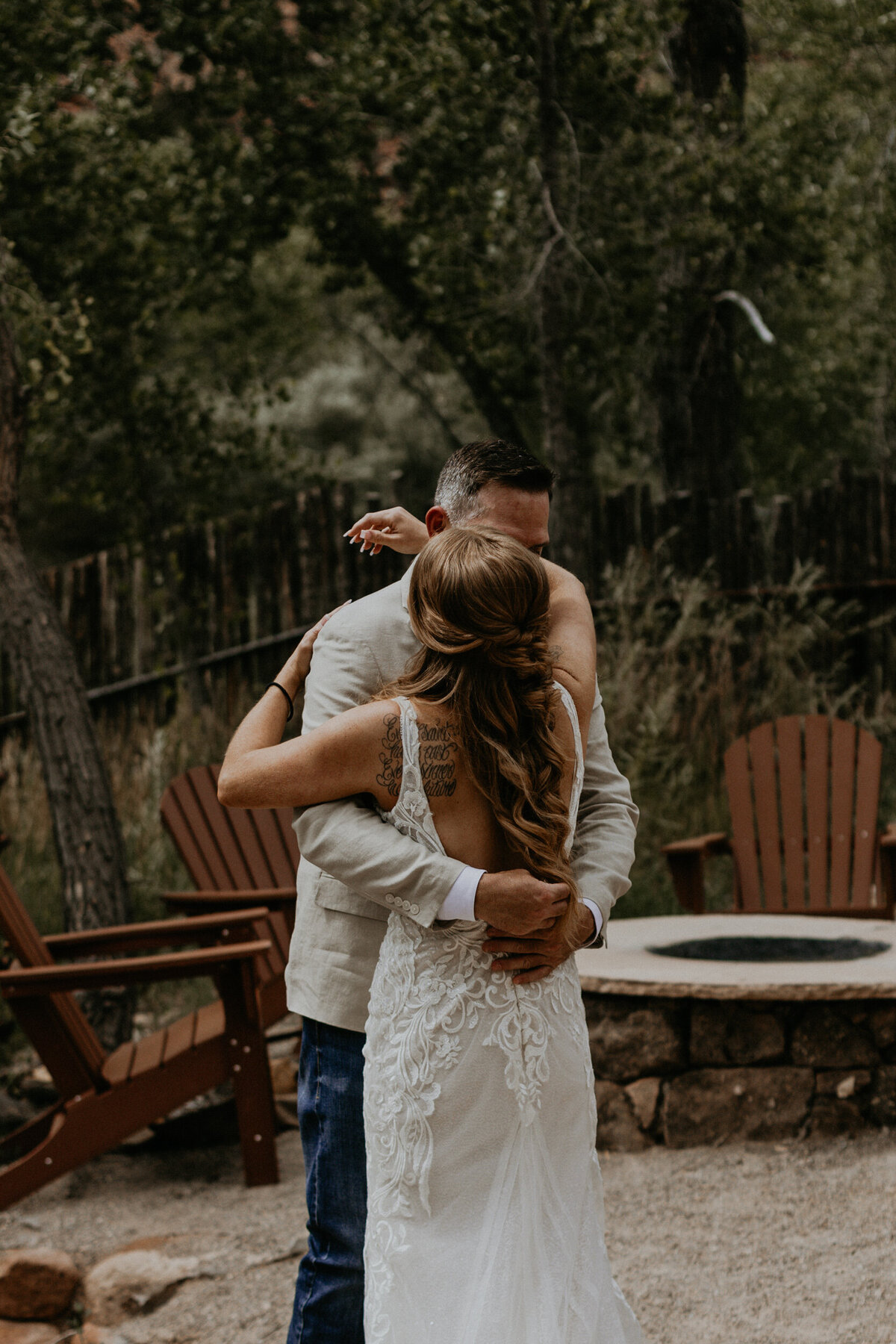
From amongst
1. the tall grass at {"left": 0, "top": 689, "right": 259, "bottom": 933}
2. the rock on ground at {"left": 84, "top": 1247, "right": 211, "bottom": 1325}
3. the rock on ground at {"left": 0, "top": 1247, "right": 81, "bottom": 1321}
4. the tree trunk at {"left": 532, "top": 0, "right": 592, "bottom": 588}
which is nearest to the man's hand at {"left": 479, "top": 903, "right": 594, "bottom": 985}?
the rock on ground at {"left": 84, "top": 1247, "right": 211, "bottom": 1325}

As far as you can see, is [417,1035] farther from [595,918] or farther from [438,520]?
[438,520]

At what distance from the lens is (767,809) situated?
532 cm

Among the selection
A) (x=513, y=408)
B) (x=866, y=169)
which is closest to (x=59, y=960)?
(x=513, y=408)

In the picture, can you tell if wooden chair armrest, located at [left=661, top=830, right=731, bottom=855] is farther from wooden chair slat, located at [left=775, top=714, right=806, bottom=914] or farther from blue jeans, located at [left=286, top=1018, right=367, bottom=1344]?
blue jeans, located at [left=286, top=1018, right=367, bottom=1344]

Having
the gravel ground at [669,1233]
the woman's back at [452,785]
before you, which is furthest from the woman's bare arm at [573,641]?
the gravel ground at [669,1233]

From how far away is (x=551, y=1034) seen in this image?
179cm

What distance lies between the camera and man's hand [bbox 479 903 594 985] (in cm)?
178

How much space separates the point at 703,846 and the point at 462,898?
11.2 feet

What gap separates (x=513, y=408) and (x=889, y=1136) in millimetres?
7364

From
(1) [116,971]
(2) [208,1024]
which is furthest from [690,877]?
(1) [116,971]

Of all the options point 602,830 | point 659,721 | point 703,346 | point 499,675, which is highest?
point 703,346

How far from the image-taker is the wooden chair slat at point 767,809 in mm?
5254

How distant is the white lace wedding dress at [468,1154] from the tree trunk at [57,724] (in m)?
3.21

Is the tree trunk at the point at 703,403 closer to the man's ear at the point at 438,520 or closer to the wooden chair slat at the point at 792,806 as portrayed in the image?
the wooden chair slat at the point at 792,806
